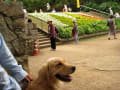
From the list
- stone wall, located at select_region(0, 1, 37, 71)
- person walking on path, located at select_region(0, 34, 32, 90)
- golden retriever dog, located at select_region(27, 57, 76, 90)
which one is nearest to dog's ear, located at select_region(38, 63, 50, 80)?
golden retriever dog, located at select_region(27, 57, 76, 90)

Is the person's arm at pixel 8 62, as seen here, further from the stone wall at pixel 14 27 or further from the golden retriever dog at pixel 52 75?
the stone wall at pixel 14 27

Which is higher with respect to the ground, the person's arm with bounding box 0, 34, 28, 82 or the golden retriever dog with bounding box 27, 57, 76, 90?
the person's arm with bounding box 0, 34, 28, 82

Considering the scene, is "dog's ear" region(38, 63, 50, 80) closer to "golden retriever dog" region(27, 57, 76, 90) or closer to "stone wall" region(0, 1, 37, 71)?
"golden retriever dog" region(27, 57, 76, 90)

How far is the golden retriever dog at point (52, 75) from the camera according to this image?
270cm

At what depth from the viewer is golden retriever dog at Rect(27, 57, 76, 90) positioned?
2.70 m

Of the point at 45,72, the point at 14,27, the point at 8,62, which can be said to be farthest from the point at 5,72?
the point at 14,27

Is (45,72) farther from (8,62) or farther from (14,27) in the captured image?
(14,27)

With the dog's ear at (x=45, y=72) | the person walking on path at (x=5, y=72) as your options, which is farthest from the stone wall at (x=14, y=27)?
the person walking on path at (x=5, y=72)

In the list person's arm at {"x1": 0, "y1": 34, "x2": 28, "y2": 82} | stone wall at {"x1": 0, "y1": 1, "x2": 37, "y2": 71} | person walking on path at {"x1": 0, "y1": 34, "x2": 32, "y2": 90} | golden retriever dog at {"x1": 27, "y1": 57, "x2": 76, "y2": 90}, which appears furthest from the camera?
stone wall at {"x1": 0, "y1": 1, "x2": 37, "y2": 71}

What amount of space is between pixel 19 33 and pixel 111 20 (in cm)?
1187

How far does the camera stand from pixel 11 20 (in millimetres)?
4387

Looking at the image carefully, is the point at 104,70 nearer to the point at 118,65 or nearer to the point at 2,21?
the point at 118,65

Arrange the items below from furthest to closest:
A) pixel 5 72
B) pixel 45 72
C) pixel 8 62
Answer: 1. pixel 45 72
2. pixel 8 62
3. pixel 5 72

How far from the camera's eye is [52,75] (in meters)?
2.75
